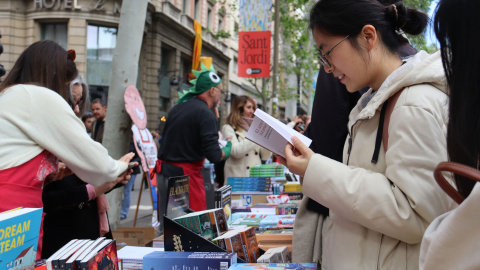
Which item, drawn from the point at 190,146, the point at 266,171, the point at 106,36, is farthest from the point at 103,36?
the point at 190,146

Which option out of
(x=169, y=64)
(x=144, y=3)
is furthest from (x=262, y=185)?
(x=169, y=64)

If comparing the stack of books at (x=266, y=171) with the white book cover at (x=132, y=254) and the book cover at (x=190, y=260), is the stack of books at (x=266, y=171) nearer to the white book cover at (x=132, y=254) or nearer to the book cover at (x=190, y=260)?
the white book cover at (x=132, y=254)

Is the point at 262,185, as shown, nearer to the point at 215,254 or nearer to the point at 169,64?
the point at 215,254

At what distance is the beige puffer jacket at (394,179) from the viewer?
4.63 ft

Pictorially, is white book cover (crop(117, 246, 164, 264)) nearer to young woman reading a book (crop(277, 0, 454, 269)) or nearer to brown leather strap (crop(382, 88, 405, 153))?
young woman reading a book (crop(277, 0, 454, 269))

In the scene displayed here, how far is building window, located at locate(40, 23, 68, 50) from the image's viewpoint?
68.1ft

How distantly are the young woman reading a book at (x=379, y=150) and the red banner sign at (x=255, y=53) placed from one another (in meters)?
8.63

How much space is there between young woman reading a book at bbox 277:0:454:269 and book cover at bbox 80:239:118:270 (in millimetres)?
720

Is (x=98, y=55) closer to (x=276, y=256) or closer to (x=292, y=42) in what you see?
(x=292, y=42)

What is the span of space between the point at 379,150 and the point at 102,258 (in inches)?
40.2

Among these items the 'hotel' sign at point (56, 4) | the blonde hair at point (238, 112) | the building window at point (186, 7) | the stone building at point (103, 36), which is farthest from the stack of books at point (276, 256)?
the building window at point (186, 7)

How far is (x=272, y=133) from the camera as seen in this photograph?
1746mm

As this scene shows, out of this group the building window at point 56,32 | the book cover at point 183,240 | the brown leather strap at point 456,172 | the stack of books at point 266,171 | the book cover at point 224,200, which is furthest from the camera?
the building window at point 56,32

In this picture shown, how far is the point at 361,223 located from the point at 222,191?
6.21 feet
